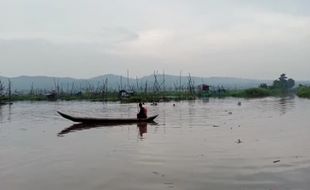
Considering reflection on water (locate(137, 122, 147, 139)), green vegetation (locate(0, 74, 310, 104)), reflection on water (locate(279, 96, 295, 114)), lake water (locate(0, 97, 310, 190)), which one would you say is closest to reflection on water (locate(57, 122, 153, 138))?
reflection on water (locate(137, 122, 147, 139))

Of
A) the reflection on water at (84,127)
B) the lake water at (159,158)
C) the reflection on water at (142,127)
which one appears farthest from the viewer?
the reflection on water at (84,127)

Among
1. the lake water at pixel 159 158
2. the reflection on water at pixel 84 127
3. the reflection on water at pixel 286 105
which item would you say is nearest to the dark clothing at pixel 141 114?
the reflection on water at pixel 84 127

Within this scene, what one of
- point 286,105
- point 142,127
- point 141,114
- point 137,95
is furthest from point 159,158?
point 137,95

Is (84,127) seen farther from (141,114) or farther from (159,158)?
(159,158)

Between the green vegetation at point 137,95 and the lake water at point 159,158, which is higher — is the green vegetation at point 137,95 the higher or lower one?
the higher one

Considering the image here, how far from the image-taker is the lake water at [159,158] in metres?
11.6

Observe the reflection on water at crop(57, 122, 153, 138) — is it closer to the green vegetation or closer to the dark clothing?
the dark clothing

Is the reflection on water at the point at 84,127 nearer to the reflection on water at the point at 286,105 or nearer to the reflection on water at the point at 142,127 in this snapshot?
the reflection on water at the point at 142,127

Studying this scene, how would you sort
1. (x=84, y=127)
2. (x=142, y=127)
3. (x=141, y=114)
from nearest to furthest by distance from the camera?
1. (x=142, y=127)
2. (x=84, y=127)
3. (x=141, y=114)

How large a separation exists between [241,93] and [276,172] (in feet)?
219

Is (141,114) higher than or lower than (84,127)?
higher

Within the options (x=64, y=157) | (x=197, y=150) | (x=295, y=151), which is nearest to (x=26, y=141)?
(x=64, y=157)

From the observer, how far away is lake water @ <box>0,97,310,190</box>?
458 inches

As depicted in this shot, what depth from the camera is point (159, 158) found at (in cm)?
1519
